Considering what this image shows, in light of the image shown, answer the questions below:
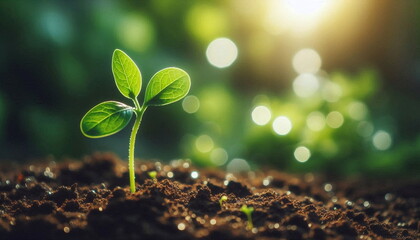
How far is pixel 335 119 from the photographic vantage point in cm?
289

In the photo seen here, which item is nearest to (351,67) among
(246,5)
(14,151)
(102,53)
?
(246,5)

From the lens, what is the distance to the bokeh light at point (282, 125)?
2.81 meters

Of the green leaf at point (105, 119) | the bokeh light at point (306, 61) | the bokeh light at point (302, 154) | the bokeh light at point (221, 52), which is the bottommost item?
the green leaf at point (105, 119)

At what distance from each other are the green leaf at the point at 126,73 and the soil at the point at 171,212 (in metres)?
0.25

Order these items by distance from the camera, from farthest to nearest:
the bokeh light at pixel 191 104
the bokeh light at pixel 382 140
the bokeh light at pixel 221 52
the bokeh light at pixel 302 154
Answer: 1. the bokeh light at pixel 221 52
2. the bokeh light at pixel 191 104
3. the bokeh light at pixel 382 140
4. the bokeh light at pixel 302 154

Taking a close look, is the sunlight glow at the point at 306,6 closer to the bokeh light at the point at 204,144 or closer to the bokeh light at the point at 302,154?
the bokeh light at the point at 204,144

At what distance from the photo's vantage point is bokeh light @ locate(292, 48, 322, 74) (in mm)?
4555

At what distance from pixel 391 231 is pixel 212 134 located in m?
A: 2.22

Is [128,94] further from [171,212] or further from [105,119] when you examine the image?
[171,212]

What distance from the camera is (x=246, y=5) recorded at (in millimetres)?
4207

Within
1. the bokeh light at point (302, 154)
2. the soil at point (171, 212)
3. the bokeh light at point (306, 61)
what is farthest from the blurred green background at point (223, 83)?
the soil at point (171, 212)

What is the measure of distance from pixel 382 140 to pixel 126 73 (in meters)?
2.20

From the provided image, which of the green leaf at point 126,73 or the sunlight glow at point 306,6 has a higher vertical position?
the sunlight glow at point 306,6

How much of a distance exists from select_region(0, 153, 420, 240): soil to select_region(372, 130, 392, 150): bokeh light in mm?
1271
